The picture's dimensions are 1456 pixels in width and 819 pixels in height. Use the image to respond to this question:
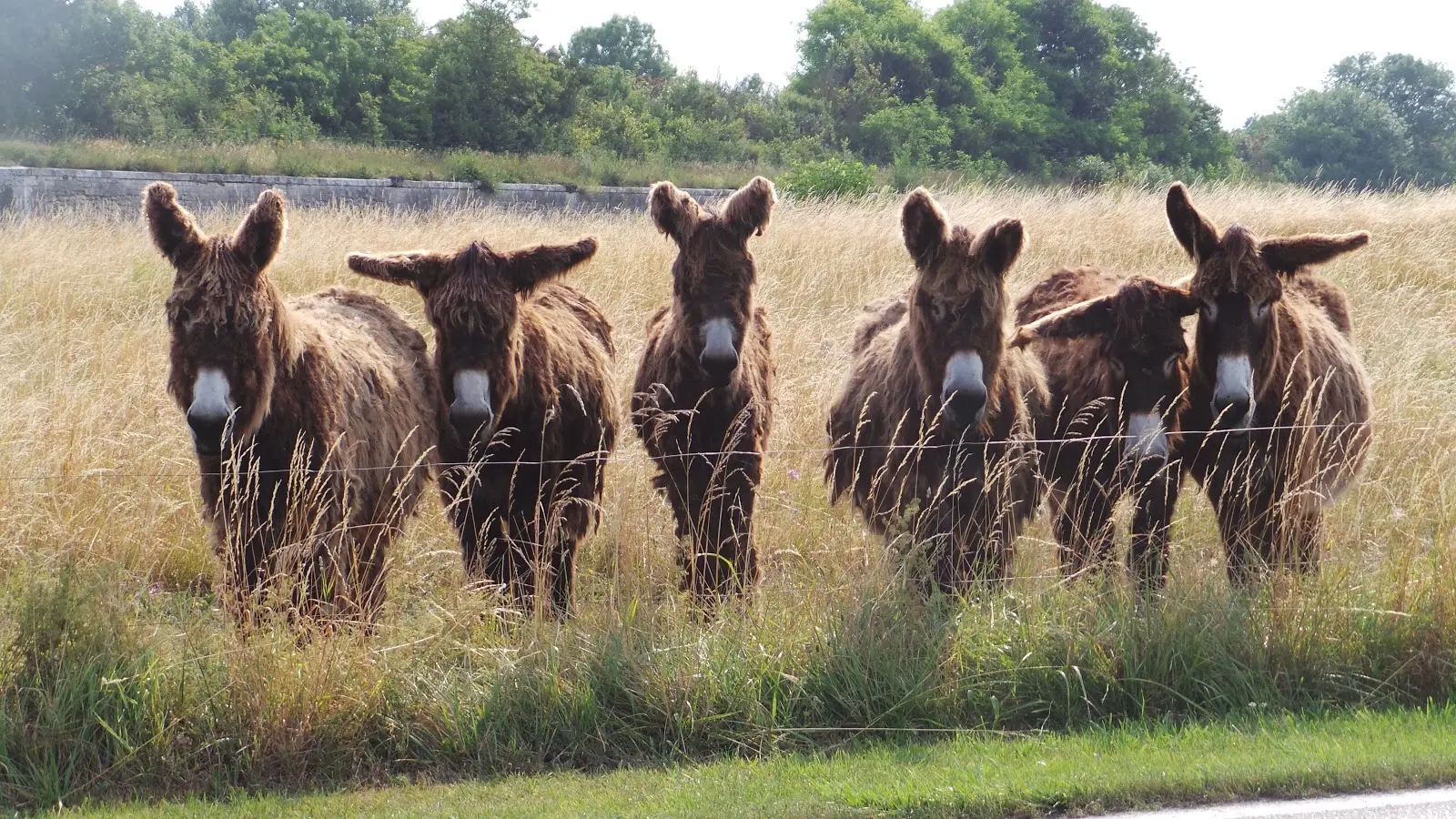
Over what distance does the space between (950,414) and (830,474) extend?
1194 millimetres

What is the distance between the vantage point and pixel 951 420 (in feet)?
17.6

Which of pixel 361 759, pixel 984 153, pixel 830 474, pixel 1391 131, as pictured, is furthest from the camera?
pixel 1391 131

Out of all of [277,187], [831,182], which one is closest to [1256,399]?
[831,182]

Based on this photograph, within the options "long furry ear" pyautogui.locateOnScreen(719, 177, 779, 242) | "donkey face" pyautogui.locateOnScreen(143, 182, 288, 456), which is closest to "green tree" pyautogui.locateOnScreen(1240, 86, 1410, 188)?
"long furry ear" pyautogui.locateOnScreen(719, 177, 779, 242)

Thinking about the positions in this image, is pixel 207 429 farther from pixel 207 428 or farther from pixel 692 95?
pixel 692 95

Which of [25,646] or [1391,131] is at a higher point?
[1391,131]

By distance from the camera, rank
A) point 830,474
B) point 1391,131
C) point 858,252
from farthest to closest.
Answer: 1. point 1391,131
2. point 858,252
3. point 830,474

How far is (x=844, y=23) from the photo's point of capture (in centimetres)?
5378

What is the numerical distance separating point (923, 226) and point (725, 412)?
1335 mm

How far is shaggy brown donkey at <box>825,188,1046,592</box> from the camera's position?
5.39m

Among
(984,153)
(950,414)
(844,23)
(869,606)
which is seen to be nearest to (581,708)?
(869,606)

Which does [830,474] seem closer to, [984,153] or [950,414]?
[950,414]

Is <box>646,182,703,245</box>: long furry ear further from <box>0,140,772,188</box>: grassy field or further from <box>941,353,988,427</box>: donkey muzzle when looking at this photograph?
<box>0,140,772,188</box>: grassy field

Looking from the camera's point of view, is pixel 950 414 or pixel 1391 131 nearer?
pixel 950 414
